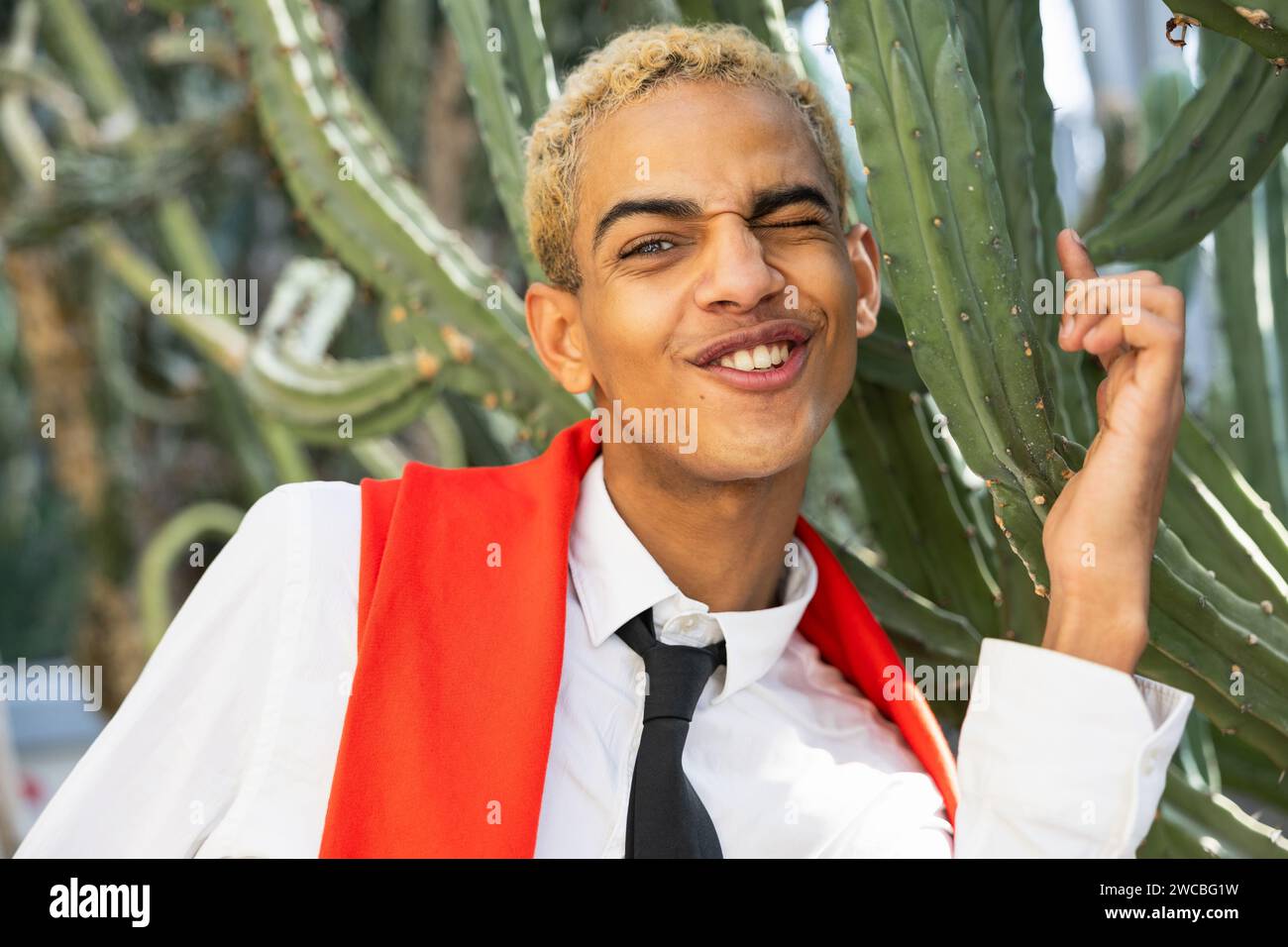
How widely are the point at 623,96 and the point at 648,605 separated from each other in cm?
58

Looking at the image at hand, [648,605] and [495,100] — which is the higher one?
[495,100]

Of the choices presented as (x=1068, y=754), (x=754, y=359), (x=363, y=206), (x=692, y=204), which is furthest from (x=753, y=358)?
(x=363, y=206)

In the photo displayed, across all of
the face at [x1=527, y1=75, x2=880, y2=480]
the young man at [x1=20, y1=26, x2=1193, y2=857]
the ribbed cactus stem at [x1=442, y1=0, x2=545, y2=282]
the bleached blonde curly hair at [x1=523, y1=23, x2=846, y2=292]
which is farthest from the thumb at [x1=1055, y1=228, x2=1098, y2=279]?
the ribbed cactus stem at [x1=442, y1=0, x2=545, y2=282]

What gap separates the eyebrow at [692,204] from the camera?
1.40 metres

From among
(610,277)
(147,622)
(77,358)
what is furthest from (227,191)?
(610,277)

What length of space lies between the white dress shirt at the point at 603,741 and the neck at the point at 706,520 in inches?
2.1

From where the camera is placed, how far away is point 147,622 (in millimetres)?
3195

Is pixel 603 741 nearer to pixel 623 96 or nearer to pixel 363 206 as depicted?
pixel 623 96

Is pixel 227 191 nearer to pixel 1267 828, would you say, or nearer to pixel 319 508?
pixel 319 508

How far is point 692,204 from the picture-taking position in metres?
→ 1.40

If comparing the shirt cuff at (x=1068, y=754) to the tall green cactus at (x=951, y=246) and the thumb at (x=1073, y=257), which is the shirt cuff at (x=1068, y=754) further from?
the thumb at (x=1073, y=257)

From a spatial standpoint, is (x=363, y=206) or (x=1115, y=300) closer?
(x=1115, y=300)

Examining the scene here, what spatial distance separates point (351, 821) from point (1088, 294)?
84 cm

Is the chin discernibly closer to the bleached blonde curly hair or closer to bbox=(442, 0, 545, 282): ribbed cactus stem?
the bleached blonde curly hair
